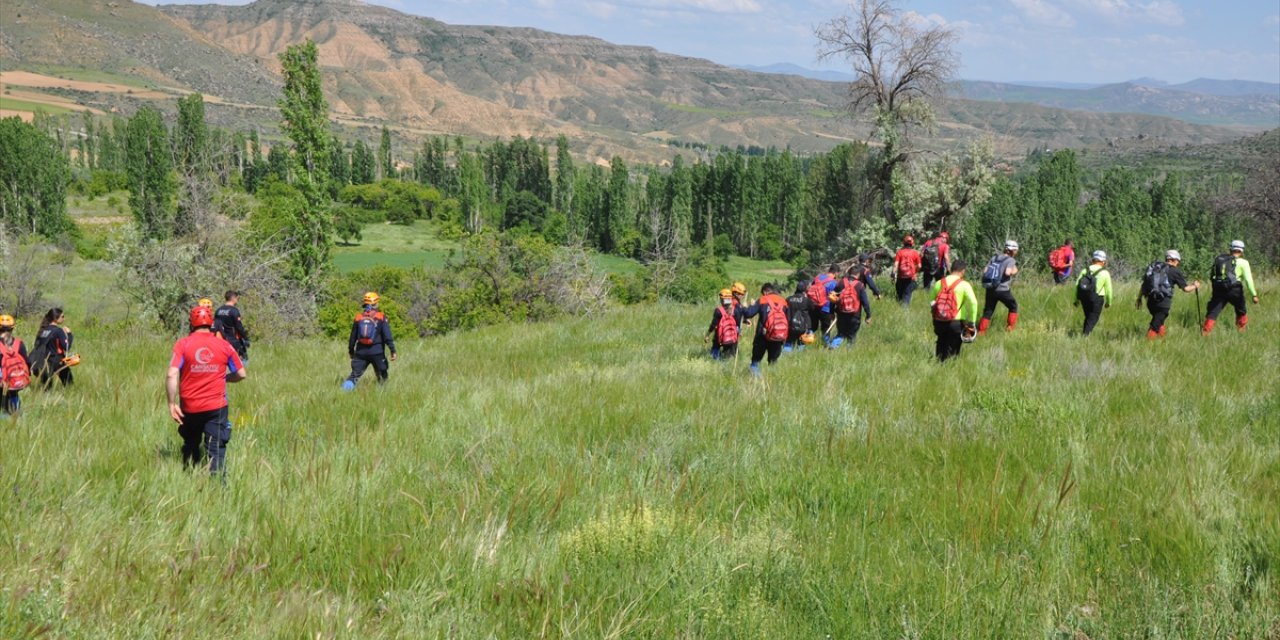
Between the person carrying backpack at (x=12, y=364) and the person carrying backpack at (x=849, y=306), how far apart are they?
451 inches

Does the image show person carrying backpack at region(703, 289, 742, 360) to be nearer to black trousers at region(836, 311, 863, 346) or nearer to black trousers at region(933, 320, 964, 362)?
black trousers at region(836, 311, 863, 346)

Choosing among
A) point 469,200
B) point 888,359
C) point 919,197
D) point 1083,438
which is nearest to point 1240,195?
point 919,197

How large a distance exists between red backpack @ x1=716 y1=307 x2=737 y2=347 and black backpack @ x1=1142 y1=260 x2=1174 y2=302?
6.38m

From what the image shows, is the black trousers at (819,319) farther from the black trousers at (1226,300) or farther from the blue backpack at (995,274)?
the black trousers at (1226,300)

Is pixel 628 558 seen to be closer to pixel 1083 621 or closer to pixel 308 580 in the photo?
pixel 308 580

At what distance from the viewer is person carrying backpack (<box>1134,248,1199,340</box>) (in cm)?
1133

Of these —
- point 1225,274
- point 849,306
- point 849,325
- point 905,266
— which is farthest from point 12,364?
point 1225,274

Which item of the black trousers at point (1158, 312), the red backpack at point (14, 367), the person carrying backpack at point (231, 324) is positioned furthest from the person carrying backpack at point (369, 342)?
the black trousers at point (1158, 312)

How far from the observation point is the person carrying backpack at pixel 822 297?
13.7 metres

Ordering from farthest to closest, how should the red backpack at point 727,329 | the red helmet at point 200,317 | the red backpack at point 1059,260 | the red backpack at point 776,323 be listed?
the red backpack at point 1059,260 → the red backpack at point 727,329 → the red backpack at point 776,323 → the red helmet at point 200,317

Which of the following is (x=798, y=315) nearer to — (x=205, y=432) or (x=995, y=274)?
(x=995, y=274)

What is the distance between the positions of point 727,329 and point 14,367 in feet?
30.8

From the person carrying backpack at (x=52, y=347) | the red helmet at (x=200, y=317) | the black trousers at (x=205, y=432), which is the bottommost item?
the person carrying backpack at (x=52, y=347)

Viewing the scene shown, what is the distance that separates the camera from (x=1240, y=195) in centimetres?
3212
